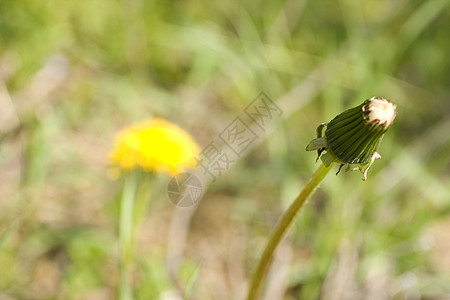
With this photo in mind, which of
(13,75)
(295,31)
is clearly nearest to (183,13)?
(295,31)

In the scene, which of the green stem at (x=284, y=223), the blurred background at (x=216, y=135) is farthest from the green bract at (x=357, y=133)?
the blurred background at (x=216, y=135)

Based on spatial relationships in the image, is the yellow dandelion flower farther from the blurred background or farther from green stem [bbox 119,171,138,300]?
the blurred background

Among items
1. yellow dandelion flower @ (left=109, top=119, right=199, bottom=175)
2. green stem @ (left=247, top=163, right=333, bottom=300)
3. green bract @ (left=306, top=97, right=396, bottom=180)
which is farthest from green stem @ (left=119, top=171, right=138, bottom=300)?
green bract @ (left=306, top=97, right=396, bottom=180)

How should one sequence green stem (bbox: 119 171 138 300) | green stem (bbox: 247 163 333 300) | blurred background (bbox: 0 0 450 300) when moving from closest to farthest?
green stem (bbox: 247 163 333 300), green stem (bbox: 119 171 138 300), blurred background (bbox: 0 0 450 300)

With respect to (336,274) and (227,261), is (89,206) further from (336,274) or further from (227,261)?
(336,274)

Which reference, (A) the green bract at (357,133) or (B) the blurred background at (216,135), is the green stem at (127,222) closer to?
(B) the blurred background at (216,135)

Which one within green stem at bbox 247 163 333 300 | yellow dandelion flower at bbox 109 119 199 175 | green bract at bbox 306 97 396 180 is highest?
yellow dandelion flower at bbox 109 119 199 175

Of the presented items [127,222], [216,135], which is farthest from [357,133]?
[216,135]
